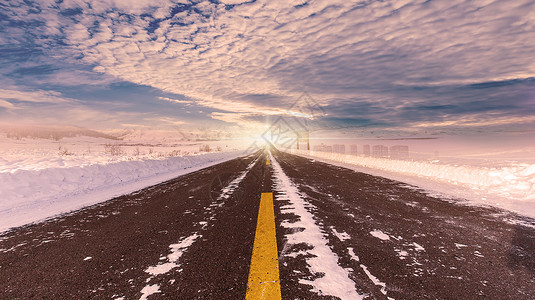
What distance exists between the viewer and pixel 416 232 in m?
2.63

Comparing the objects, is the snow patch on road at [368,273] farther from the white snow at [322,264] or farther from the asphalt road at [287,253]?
the white snow at [322,264]

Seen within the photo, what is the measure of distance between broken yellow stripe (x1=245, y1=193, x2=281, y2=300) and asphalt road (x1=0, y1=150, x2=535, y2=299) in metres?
0.06

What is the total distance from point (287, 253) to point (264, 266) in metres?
0.33

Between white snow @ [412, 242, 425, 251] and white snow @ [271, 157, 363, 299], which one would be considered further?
white snow @ [412, 242, 425, 251]

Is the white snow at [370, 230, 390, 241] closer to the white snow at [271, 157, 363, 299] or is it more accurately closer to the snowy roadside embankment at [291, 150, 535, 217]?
the white snow at [271, 157, 363, 299]

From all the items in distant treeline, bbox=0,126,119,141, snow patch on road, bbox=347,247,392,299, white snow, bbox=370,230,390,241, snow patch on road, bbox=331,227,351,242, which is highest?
distant treeline, bbox=0,126,119,141

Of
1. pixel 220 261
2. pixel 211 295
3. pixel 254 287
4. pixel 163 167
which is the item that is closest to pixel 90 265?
pixel 220 261

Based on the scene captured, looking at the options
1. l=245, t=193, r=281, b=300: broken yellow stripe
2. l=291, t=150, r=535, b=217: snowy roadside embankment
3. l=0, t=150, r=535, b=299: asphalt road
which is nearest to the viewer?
l=245, t=193, r=281, b=300: broken yellow stripe

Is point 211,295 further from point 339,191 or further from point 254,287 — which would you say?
point 339,191

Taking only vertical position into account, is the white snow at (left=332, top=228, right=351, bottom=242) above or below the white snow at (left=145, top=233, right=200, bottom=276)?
below

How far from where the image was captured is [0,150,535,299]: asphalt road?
154 cm

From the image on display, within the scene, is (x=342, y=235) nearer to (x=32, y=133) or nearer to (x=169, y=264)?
(x=169, y=264)

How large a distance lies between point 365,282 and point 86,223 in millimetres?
3771

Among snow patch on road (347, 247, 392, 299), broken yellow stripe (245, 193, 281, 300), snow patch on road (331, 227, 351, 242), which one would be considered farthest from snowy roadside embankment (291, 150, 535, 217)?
broken yellow stripe (245, 193, 281, 300)
